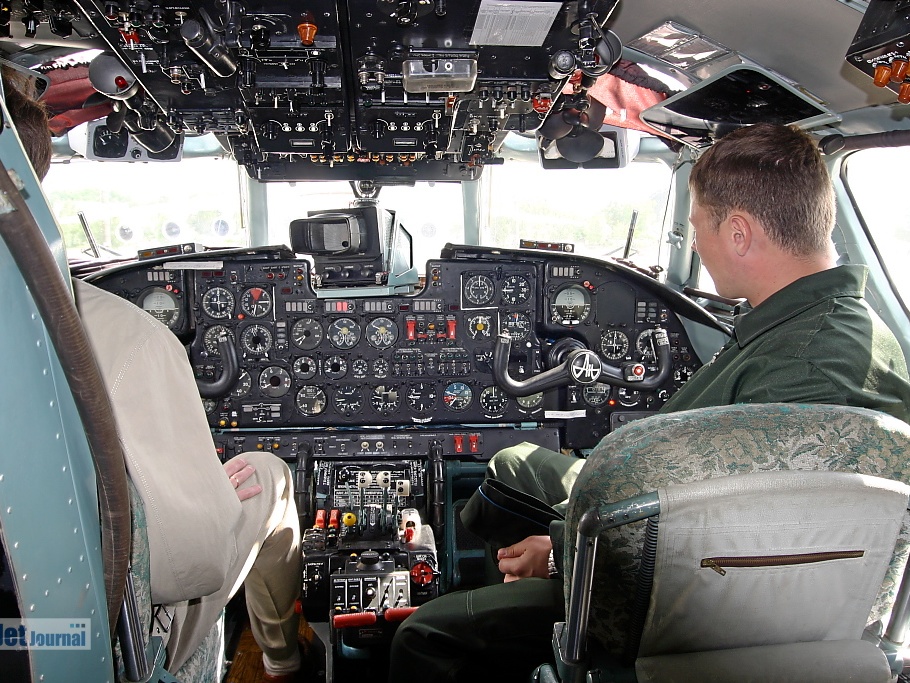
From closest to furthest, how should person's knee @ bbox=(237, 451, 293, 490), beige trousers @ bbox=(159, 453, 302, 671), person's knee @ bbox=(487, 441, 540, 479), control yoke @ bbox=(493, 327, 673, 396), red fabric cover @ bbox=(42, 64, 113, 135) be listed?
beige trousers @ bbox=(159, 453, 302, 671) < person's knee @ bbox=(237, 451, 293, 490) < person's knee @ bbox=(487, 441, 540, 479) < red fabric cover @ bbox=(42, 64, 113, 135) < control yoke @ bbox=(493, 327, 673, 396)

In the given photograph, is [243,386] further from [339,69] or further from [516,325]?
[339,69]

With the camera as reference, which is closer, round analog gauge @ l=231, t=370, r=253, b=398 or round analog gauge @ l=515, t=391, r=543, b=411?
round analog gauge @ l=231, t=370, r=253, b=398

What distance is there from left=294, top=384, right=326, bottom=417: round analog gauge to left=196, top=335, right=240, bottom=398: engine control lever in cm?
39

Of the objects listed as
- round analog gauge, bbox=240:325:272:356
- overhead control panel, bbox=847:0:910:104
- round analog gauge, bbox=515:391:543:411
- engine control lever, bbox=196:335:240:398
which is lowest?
round analog gauge, bbox=515:391:543:411

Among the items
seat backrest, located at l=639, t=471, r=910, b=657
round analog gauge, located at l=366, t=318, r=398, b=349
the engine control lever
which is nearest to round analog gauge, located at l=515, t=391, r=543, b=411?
round analog gauge, located at l=366, t=318, r=398, b=349

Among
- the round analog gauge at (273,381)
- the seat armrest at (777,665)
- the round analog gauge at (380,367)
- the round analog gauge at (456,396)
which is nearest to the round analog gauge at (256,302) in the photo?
the round analog gauge at (273,381)

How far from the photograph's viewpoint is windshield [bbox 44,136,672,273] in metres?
4.75

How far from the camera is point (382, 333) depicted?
12.8 ft

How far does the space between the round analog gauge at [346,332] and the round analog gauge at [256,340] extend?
1.22 ft

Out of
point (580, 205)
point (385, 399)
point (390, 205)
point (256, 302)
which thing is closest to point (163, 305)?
point (256, 302)

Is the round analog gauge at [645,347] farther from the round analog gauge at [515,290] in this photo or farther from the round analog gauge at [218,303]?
the round analog gauge at [218,303]

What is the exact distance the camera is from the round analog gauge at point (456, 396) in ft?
13.0

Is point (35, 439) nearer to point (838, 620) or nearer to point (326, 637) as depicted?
point (838, 620)

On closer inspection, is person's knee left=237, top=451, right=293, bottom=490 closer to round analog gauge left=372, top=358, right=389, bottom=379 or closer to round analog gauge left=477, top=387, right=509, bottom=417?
round analog gauge left=372, top=358, right=389, bottom=379
